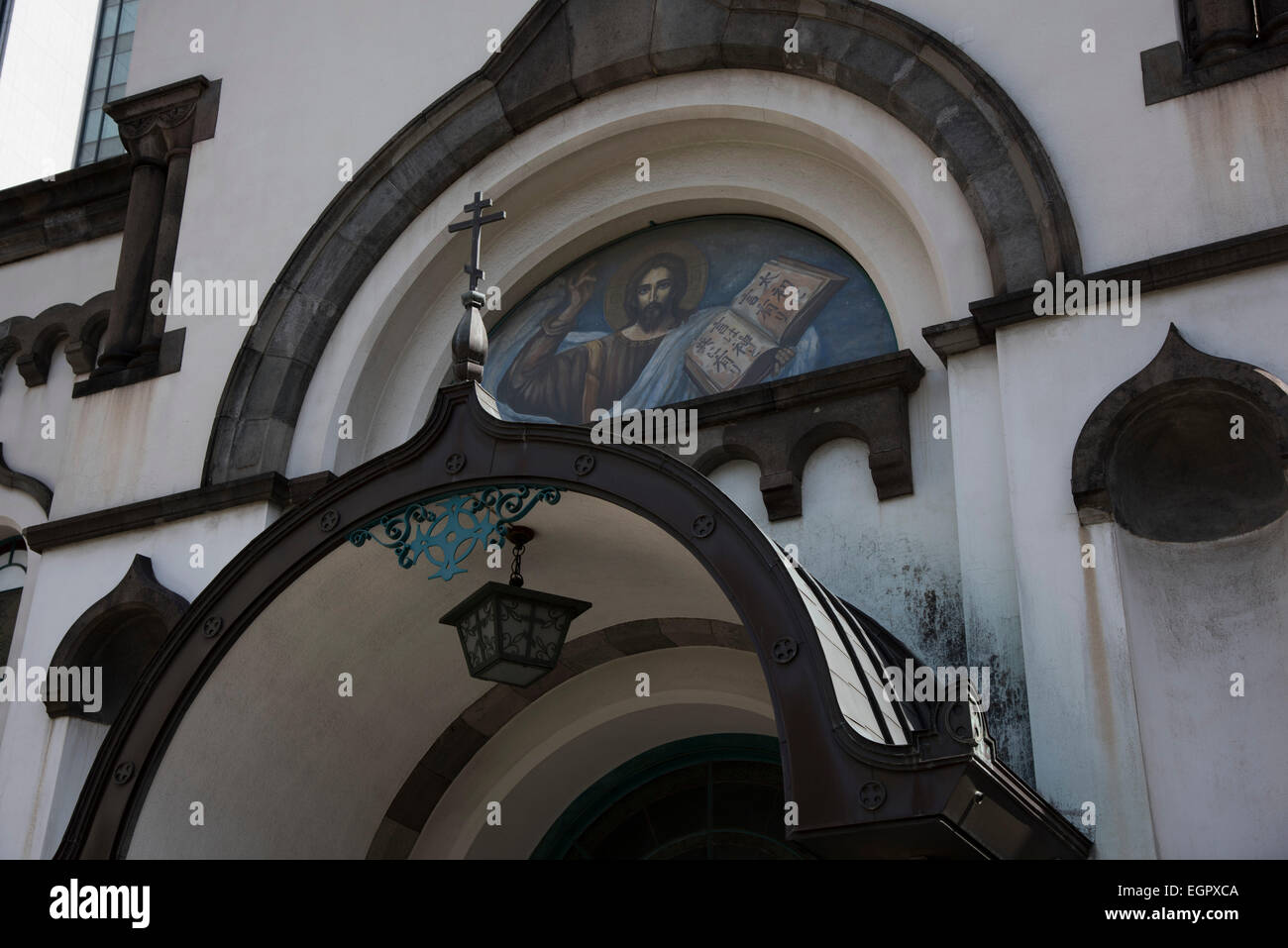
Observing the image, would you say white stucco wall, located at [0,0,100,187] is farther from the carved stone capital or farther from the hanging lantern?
the hanging lantern

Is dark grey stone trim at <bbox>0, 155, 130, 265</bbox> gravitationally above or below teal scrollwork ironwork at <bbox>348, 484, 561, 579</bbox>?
above

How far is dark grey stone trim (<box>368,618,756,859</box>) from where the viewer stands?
29.4 feet

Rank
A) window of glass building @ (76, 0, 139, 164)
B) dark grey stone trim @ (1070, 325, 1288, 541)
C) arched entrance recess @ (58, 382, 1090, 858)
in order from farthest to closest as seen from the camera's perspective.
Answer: window of glass building @ (76, 0, 139, 164)
dark grey stone trim @ (1070, 325, 1288, 541)
arched entrance recess @ (58, 382, 1090, 858)

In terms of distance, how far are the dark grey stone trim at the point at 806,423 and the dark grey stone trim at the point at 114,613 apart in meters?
3.04

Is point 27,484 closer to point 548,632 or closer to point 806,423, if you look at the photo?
point 548,632

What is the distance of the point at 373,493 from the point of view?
740cm

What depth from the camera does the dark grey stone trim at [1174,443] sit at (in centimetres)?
698

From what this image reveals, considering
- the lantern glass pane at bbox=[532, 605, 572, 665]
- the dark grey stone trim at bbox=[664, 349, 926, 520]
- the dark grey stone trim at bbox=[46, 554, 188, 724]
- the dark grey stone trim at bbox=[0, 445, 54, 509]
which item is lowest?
the lantern glass pane at bbox=[532, 605, 572, 665]

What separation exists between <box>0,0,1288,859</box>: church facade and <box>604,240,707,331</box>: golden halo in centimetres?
3

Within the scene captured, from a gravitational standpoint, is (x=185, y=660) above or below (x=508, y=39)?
below

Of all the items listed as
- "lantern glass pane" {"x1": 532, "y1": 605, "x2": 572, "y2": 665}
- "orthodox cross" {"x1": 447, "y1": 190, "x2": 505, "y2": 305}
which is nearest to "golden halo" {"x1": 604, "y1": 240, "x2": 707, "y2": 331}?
"orthodox cross" {"x1": 447, "y1": 190, "x2": 505, "y2": 305}

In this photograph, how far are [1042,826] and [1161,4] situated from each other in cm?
412
